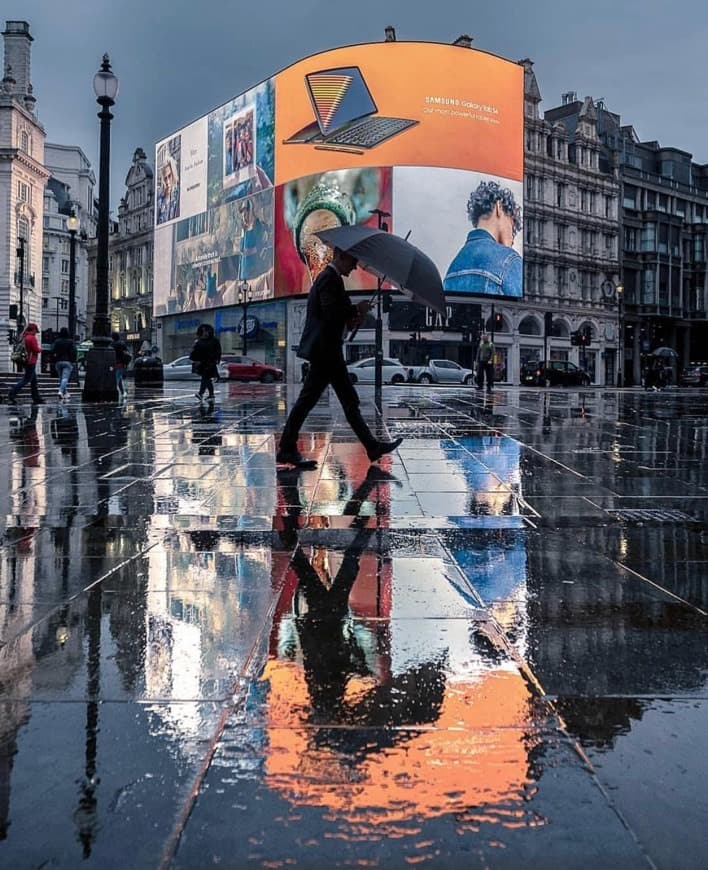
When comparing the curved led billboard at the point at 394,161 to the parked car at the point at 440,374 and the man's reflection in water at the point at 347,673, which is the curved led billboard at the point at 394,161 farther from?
the man's reflection in water at the point at 347,673

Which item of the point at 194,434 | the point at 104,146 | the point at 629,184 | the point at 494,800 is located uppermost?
the point at 629,184

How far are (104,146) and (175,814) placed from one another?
1750 centimetres

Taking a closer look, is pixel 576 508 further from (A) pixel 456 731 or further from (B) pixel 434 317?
(B) pixel 434 317

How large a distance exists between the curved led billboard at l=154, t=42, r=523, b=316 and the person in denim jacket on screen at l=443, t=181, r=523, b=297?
3.0 inches

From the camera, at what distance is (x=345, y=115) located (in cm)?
5478

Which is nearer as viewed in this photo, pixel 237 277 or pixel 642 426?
pixel 642 426

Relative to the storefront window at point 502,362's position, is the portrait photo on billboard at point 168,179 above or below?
above

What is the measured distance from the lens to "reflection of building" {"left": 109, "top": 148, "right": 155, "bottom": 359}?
82.8 metres

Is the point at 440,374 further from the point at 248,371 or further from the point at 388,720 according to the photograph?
the point at 388,720

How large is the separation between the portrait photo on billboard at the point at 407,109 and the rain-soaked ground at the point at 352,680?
168 feet

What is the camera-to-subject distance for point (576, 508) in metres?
5.64

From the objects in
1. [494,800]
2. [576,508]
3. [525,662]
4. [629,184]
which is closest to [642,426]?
[576,508]

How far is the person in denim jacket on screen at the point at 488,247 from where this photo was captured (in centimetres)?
5488

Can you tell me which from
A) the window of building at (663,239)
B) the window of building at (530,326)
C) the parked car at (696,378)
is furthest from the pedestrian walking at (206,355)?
the window of building at (663,239)
